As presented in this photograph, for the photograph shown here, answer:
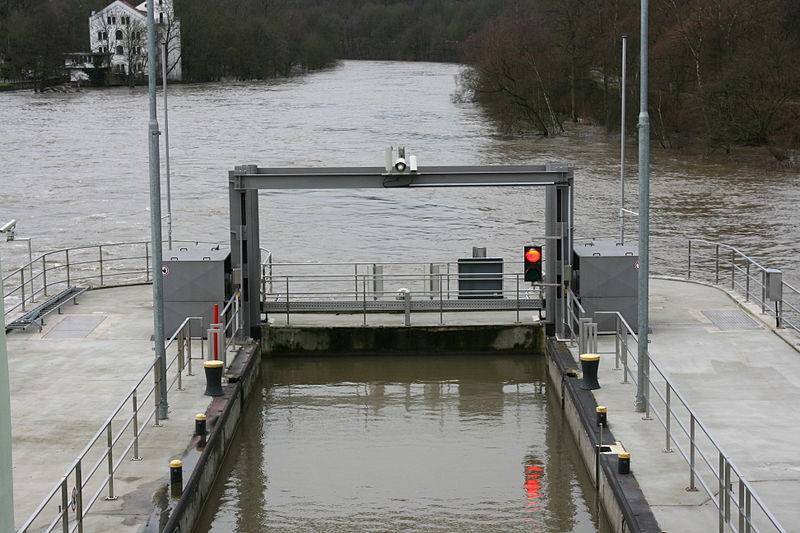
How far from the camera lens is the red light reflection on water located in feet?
46.6

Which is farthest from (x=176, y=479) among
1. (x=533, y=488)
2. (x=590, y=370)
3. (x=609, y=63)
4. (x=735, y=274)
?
(x=609, y=63)

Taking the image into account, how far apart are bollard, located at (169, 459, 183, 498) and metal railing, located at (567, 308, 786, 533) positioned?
521cm

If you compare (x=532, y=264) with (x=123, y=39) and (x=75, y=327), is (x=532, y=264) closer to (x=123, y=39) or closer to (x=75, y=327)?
(x=75, y=327)

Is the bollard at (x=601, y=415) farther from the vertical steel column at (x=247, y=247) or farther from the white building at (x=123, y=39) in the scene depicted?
the white building at (x=123, y=39)

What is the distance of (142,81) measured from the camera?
112 metres

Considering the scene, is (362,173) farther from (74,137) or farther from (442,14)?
(442,14)

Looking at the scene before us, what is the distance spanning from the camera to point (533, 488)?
14961 mm

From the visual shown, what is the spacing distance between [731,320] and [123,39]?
10944cm

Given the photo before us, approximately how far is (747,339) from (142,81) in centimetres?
9829

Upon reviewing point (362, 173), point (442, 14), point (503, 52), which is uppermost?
point (442, 14)

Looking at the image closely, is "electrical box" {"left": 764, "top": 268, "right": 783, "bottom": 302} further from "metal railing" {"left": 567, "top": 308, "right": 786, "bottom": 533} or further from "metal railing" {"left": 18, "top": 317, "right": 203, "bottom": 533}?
"metal railing" {"left": 18, "top": 317, "right": 203, "bottom": 533}

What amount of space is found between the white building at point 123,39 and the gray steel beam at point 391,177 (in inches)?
3377

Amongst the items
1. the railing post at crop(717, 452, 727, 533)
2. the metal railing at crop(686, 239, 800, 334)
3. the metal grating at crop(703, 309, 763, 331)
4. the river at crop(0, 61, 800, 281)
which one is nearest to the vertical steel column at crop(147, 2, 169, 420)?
the railing post at crop(717, 452, 727, 533)

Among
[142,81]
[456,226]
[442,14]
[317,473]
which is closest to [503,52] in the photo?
[456,226]
